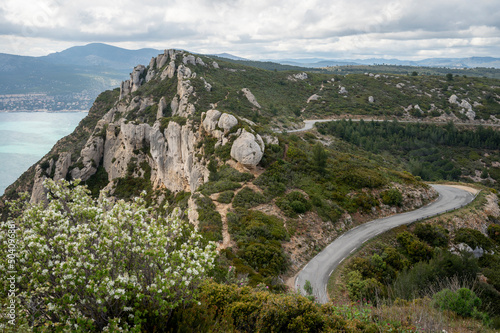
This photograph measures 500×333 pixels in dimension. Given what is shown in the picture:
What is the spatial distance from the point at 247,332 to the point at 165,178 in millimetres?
44434

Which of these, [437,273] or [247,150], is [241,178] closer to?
[247,150]

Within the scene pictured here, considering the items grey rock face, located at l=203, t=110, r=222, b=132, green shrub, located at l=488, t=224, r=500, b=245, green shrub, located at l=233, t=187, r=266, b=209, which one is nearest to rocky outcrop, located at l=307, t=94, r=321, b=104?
grey rock face, located at l=203, t=110, r=222, b=132

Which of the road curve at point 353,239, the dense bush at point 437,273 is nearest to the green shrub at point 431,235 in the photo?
the road curve at point 353,239

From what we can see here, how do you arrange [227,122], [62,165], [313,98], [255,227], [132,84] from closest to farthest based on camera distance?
1. [255,227]
2. [227,122]
3. [62,165]
4. [132,84]
5. [313,98]

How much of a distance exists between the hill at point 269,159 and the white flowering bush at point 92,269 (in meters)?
0.96

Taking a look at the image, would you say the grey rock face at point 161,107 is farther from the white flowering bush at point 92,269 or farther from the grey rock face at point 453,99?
the grey rock face at point 453,99

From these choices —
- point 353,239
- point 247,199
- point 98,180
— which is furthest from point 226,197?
point 98,180

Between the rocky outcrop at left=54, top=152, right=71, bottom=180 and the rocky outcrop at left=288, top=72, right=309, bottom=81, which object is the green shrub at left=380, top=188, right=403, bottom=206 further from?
the rocky outcrop at left=288, top=72, right=309, bottom=81

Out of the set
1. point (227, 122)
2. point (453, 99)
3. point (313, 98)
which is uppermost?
point (313, 98)

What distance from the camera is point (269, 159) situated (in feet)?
123

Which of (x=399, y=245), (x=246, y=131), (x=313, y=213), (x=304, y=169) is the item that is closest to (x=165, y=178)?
(x=246, y=131)

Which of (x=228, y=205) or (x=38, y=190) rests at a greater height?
(x=228, y=205)

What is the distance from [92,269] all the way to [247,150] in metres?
28.7

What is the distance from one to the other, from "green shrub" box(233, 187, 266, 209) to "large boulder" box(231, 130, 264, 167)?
508cm
